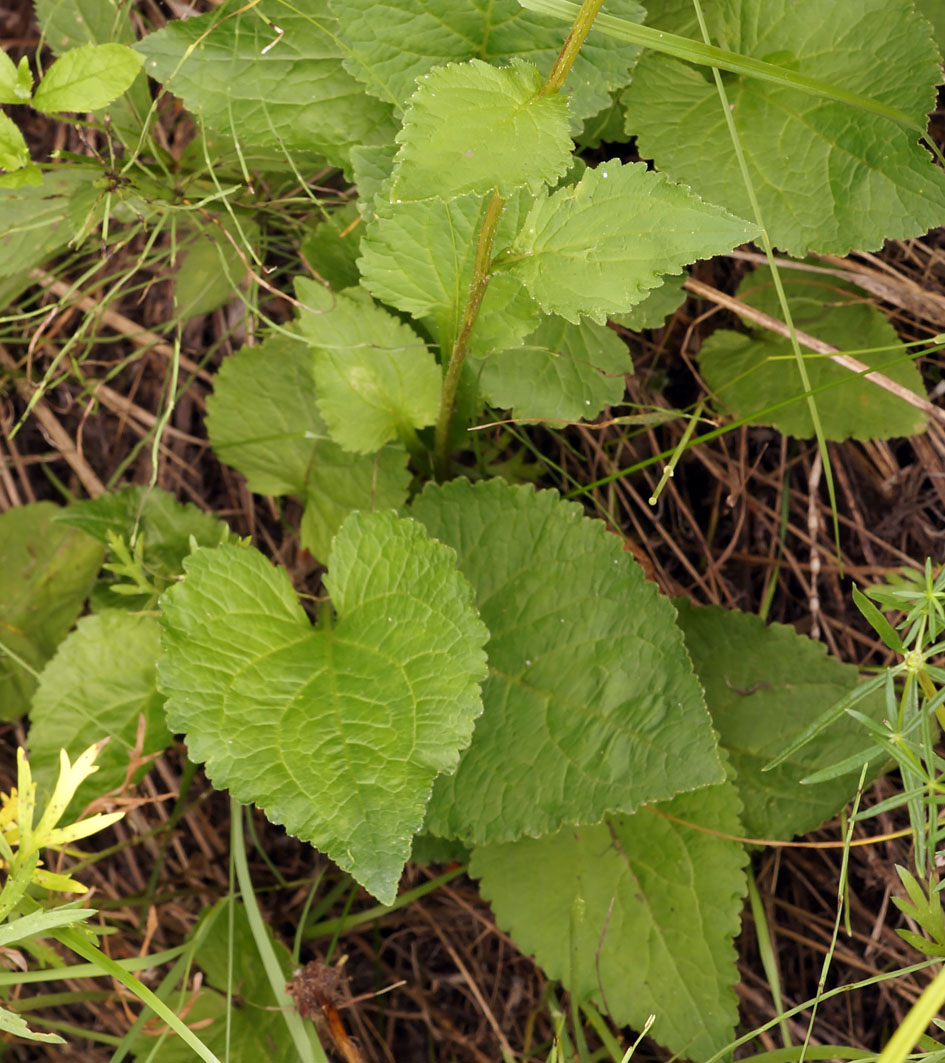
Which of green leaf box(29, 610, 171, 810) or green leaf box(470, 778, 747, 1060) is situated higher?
green leaf box(29, 610, 171, 810)

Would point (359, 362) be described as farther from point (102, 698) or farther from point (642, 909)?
point (642, 909)

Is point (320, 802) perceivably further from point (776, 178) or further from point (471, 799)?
point (776, 178)

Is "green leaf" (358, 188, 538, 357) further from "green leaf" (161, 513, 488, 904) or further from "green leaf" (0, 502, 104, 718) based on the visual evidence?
"green leaf" (0, 502, 104, 718)

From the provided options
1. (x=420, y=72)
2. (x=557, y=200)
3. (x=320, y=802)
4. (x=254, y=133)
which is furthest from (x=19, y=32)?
(x=320, y=802)

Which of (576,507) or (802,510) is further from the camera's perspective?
(802,510)

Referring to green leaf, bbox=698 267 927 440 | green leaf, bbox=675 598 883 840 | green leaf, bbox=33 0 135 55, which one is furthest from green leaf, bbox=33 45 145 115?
green leaf, bbox=675 598 883 840

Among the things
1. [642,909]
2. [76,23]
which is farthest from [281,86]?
[642,909]

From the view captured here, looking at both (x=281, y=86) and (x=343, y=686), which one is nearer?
(x=343, y=686)
